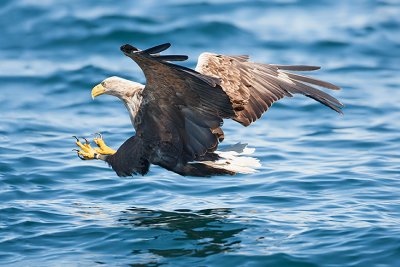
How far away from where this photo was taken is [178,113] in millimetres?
7258

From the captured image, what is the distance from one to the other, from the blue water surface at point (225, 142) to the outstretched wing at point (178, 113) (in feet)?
1.78

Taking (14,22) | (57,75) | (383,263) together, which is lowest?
(383,263)

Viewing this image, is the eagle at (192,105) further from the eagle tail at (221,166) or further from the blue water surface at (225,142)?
the blue water surface at (225,142)

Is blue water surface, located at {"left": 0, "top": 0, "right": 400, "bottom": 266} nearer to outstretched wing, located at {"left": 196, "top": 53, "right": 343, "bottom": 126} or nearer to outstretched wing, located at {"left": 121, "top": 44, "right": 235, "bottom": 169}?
outstretched wing, located at {"left": 121, "top": 44, "right": 235, "bottom": 169}

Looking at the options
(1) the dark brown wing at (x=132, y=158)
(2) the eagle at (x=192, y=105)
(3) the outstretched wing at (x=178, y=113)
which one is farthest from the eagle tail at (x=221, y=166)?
(1) the dark brown wing at (x=132, y=158)

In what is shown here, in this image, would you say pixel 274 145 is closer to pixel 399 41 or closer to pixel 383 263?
pixel 383 263

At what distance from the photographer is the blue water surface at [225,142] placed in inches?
266

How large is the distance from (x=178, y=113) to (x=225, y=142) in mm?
2883

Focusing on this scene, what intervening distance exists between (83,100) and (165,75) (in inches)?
207

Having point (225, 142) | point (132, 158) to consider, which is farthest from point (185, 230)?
point (225, 142)

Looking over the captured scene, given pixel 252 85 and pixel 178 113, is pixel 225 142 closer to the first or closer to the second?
pixel 252 85

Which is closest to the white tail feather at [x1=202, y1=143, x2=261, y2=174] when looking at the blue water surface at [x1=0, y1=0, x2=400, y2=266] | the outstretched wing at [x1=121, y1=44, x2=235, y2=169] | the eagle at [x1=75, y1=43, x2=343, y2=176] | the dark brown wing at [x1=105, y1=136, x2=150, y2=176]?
the eagle at [x1=75, y1=43, x2=343, y2=176]

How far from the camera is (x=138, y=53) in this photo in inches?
252

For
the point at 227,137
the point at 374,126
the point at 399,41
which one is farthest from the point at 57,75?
the point at 399,41
